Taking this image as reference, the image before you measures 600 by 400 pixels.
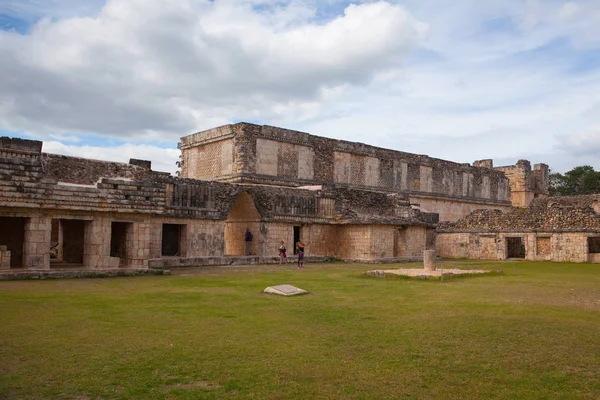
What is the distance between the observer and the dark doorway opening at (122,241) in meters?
16.0

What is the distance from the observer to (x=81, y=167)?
1942 centimetres

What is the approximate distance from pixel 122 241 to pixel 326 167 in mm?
17591

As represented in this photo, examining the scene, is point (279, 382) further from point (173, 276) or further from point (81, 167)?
point (81, 167)

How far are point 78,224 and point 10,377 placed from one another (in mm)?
14308

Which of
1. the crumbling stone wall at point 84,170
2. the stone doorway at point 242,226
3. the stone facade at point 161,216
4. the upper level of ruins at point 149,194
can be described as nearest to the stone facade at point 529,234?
the stone facade at point 161,216

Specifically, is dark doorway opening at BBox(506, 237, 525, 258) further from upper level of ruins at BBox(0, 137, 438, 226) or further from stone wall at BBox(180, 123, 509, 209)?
stone wall at BBox(180, 123, 509, 209)

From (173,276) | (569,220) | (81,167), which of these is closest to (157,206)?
(173,276)

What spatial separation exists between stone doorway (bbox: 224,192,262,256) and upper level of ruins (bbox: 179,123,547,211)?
4.09m

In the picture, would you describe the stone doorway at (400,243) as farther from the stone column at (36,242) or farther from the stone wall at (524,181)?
the stone wall at (524,181)

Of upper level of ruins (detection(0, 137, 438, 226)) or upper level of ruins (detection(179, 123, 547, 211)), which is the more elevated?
upper level of ruins (detection(179, 123, 547, 211))

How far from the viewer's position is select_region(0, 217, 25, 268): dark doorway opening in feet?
57.6

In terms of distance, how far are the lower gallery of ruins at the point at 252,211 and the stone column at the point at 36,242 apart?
26 mm

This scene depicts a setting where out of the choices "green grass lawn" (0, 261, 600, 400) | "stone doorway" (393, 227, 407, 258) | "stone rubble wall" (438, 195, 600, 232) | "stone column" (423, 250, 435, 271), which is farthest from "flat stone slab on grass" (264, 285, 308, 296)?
"stone rubble wall" (438, 195, 600, 232)

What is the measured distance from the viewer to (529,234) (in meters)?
27.1
